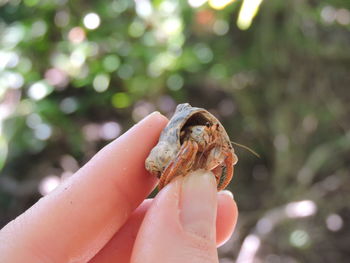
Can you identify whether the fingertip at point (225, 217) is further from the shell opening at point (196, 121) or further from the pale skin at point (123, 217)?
the shell opening at point (196, 121)

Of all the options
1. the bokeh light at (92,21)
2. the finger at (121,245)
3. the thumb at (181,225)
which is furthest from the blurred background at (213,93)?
the thumb at (181,225)

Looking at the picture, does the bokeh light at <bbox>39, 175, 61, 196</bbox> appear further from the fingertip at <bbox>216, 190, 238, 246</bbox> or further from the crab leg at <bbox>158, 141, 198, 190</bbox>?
the crab leg at <bbox>158, 141, 198, 190</bbox>

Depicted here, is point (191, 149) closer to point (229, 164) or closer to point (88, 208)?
point (229, 164)

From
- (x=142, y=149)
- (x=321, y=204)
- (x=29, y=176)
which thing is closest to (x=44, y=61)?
(x=29, y=176)

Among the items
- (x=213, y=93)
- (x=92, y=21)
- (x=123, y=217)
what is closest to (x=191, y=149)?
(x=123, y=217)

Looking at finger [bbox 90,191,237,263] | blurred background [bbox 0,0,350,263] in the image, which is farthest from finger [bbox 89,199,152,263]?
blurred background [bbox 0,0,350,263]

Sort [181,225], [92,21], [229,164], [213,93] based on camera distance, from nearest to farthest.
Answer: [181,225], [229,164], [92,21], [213,93]

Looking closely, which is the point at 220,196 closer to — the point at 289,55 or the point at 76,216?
the point at 76,216
